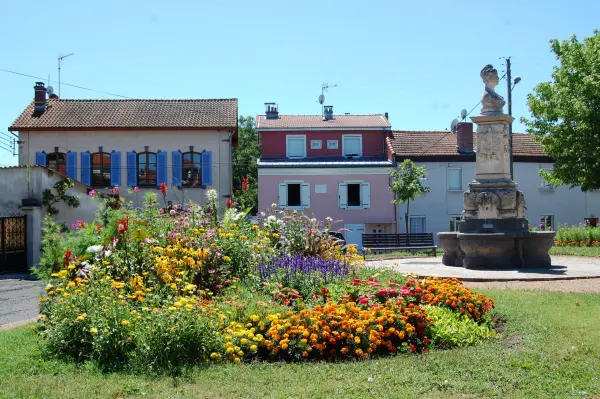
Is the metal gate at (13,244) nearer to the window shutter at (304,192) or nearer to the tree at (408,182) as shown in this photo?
the window shutter at (304,192)

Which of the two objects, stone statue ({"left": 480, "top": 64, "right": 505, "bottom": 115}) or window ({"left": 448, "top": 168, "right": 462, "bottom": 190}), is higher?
stone statue ({"left": 480, "top": 64, "right": 505, "bottom": 115})

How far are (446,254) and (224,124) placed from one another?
2148 centimetres

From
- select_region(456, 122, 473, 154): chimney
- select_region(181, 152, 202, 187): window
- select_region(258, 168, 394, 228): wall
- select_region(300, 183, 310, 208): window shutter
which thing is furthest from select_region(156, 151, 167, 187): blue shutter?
select_region(456, 122, 473, 154): chimney

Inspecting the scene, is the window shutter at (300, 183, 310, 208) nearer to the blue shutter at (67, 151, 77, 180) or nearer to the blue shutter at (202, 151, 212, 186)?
the blue shutter at (202, 151, 212, 186)

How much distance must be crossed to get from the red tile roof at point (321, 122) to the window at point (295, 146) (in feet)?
2.26

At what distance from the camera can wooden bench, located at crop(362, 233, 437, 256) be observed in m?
25.1

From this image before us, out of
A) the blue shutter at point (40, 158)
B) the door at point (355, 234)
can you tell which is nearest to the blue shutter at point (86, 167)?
the blue shutter at point (40, 158)

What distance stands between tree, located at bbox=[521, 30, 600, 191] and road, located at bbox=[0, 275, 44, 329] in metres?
23.1

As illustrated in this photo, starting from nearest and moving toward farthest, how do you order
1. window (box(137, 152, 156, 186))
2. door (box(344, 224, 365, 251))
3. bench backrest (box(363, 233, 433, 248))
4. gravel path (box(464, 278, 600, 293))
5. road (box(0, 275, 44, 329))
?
1. road (box(0, 275, 44, 329))
2. gravel path (box(464, 278, 600, 293))
3. bench backrest (box(363, 233, 433, 248))
4. window (box(137, 152, 156, 186))
5. door (box(344, 224, 365, 251))

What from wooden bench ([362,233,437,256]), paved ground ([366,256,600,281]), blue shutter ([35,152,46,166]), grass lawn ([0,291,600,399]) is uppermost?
blue shutter ([35,152,46,166])

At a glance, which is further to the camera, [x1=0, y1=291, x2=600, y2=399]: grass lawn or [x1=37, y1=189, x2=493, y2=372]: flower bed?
[x1=37, y1=189, x2=493, y2=372]: flower bed

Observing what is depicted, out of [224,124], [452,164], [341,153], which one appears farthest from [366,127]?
[224,124]

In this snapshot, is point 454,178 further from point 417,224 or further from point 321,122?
point 321,122

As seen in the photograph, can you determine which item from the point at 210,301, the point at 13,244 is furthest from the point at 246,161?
the point at 210,301
